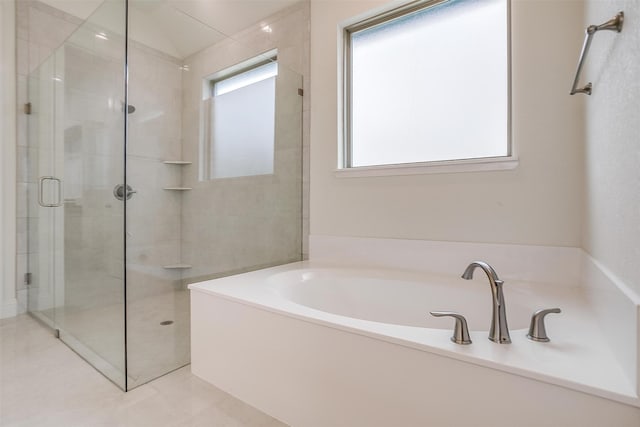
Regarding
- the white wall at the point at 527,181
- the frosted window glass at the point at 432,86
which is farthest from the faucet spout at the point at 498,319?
the frosted window glass at the point at 432,86

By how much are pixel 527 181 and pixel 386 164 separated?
2.59 feet

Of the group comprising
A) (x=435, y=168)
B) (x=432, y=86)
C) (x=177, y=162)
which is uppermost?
(x=432, y=86)

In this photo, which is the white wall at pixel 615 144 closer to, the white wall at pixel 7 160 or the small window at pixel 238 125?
the small window at pixel 238 125

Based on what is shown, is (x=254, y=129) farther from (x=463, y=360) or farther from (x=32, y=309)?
(x=32, y=309)

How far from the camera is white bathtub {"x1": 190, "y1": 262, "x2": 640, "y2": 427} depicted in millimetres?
735

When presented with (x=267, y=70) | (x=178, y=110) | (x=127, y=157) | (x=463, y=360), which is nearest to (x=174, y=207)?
(x=127, y=157)

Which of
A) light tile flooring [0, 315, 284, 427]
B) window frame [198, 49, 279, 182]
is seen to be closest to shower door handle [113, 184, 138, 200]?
window frame [198, 49, 279, 182]

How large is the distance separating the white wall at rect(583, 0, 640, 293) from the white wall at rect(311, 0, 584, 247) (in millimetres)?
182

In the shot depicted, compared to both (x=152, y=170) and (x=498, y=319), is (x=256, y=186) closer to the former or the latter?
(x=152, y=170)

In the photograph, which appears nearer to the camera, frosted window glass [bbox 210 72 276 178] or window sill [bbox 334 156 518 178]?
window sill [bbox 334 156 518 178]

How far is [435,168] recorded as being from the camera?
5.90 ft

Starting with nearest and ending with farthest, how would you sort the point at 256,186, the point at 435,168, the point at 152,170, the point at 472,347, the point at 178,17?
the point at 472,347 < the point at 435,168 < the point at 152,170 < the point at 178,17 < the point at 256,186

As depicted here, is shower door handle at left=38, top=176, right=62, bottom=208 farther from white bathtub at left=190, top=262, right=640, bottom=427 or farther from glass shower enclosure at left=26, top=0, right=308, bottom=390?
white bathtub at left=190, top=262, right=640, bottom=427

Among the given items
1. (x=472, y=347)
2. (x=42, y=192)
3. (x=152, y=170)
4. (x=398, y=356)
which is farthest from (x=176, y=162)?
(x=472, y=347)
